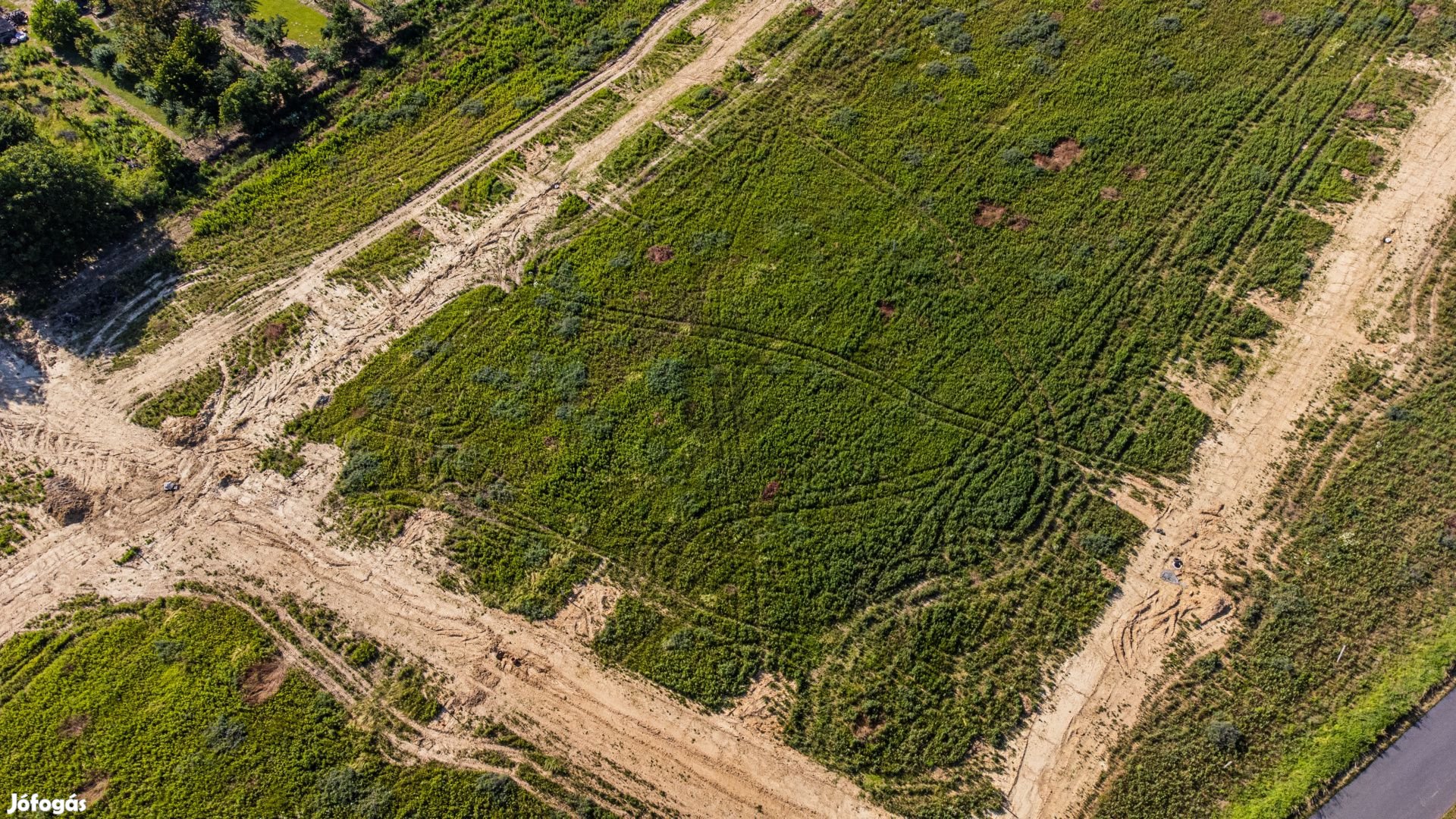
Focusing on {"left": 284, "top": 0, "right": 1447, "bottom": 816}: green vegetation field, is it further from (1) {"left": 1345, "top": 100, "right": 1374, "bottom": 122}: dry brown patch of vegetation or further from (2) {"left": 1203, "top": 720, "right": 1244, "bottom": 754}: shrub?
(2) {"left": 1203, "top": 720, "right": 1244, "bottom": 754}: shrub

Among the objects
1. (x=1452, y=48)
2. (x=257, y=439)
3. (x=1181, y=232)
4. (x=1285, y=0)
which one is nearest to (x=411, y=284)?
(x=257, y=439)

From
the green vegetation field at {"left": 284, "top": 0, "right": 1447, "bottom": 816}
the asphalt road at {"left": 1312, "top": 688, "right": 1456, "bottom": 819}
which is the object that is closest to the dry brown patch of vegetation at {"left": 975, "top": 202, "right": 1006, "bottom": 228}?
the green vegetation field at {"left": 284, "top": 0, "right": 1447, "bottom": 816}

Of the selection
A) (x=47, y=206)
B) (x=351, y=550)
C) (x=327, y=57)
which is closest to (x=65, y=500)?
(x=351, y=550)

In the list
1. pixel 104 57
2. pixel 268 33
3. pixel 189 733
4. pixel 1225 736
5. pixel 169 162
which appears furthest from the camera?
pixel 268 33

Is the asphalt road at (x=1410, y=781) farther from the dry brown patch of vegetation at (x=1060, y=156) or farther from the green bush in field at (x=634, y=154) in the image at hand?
the green bush in field at (x=634, y=154)

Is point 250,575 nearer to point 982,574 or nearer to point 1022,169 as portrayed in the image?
point 982,574

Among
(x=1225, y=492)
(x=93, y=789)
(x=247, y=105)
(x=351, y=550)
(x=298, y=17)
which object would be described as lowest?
(x=1225, y=492)

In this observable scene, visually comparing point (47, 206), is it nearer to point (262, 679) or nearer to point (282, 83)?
point (282, 83)
